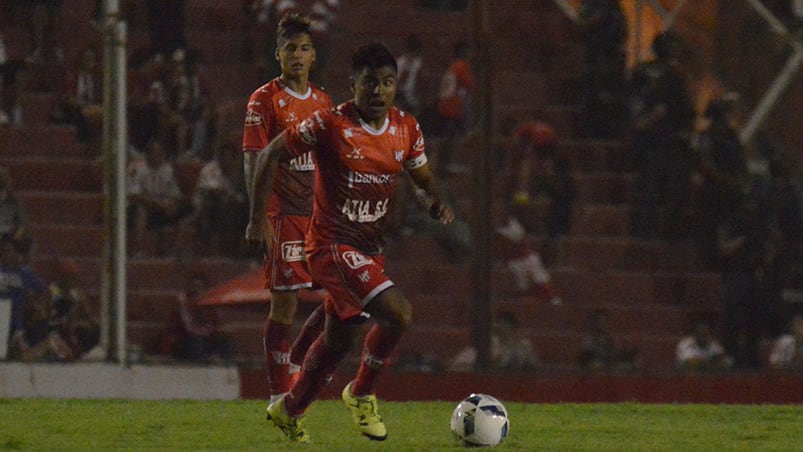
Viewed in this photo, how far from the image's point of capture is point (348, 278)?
7.69 meters

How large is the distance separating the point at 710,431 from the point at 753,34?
6883 mm

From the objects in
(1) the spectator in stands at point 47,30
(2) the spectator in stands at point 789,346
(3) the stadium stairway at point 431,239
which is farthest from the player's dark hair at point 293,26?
(1) the spectator in stands at point 47,30

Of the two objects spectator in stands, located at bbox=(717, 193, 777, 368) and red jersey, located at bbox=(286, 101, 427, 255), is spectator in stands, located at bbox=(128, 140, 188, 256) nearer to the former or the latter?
spectator in stands, located at bbox=(717, 193, 777, 368)

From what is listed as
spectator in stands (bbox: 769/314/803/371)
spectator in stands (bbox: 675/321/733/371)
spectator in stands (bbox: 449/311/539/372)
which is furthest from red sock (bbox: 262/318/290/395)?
spectator in stands (bbox: 769/314/803/371)

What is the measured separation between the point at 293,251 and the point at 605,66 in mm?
7272

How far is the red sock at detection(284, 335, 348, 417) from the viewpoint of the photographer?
7.86m

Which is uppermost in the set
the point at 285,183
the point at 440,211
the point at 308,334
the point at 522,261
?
the point at 440,211

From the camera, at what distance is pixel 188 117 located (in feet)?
47.7

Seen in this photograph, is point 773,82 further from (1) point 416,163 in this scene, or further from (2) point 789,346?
(1) point 416,163

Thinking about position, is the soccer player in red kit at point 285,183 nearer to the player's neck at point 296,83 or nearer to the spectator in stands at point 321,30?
the player's neck at point 296,83

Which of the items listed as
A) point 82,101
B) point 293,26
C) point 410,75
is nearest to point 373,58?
point 293,26

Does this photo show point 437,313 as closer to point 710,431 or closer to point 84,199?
point 84,199

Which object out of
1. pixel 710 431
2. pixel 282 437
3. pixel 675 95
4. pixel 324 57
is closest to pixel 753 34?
pixel 675 95

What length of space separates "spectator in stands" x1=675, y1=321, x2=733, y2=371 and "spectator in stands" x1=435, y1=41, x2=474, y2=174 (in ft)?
7.37
